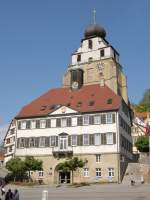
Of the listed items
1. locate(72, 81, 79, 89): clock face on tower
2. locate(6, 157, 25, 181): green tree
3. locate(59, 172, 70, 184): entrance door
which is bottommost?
locate(59, 172, 70, 184): entrance door

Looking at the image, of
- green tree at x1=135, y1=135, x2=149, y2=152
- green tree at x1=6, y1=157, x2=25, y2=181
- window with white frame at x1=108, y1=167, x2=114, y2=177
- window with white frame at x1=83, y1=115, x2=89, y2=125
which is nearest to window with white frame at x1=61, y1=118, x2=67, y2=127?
window with white frame at x1=83, y1=115, x2=89, y2=125

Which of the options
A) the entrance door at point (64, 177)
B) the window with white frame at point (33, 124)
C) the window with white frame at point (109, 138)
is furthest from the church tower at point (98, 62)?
the entrance door at point (64, 177)

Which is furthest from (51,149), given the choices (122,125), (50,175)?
(122,125)

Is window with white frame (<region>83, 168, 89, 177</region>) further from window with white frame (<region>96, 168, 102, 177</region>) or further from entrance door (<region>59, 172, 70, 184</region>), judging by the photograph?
entrance door (<region>59, 172, 70, 184</region>)

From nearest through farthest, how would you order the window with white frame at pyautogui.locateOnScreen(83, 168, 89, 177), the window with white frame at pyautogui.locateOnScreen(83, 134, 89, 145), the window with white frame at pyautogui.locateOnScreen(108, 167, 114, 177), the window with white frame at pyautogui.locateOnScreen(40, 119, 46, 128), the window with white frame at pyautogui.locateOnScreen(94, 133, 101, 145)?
the window with white frame at pyautogui.locateOnScreen(108, 167, 114, 177) < the window with white frame at pyautogui.locateOnScreen(83, 168, 89, 177) < the window with white frame at pyautogui.locateOnScreen(94, 133, 101, 145) < the window with white frame at pyautogui.locateOnScreen(83, 134, 89, 145) < the window with white frame at pyautogui.locateOnScreen(40, 119, 46, 128)

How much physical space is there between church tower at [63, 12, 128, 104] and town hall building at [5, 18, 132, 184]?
33.9 ft

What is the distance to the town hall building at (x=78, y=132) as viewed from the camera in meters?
53.6

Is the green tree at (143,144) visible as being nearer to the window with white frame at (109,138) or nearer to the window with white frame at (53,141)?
the window with white frame at (109,138)

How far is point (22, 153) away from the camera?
5831 centimetres

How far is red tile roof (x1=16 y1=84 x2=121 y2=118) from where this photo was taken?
57.0 m

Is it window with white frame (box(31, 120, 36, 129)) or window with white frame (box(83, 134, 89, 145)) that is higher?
window with white frame (box(31, 120, 36, 129))

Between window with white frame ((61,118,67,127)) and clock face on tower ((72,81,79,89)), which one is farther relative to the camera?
clock face on tower ((72,81,79,89))

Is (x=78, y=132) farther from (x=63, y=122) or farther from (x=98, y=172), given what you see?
(x=98, y=172)

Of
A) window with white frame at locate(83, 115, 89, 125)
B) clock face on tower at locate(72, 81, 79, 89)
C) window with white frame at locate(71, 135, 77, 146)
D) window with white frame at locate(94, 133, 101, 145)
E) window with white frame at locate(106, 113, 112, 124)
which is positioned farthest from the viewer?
clock face on tower at locate(72, 81, 79, 89)
